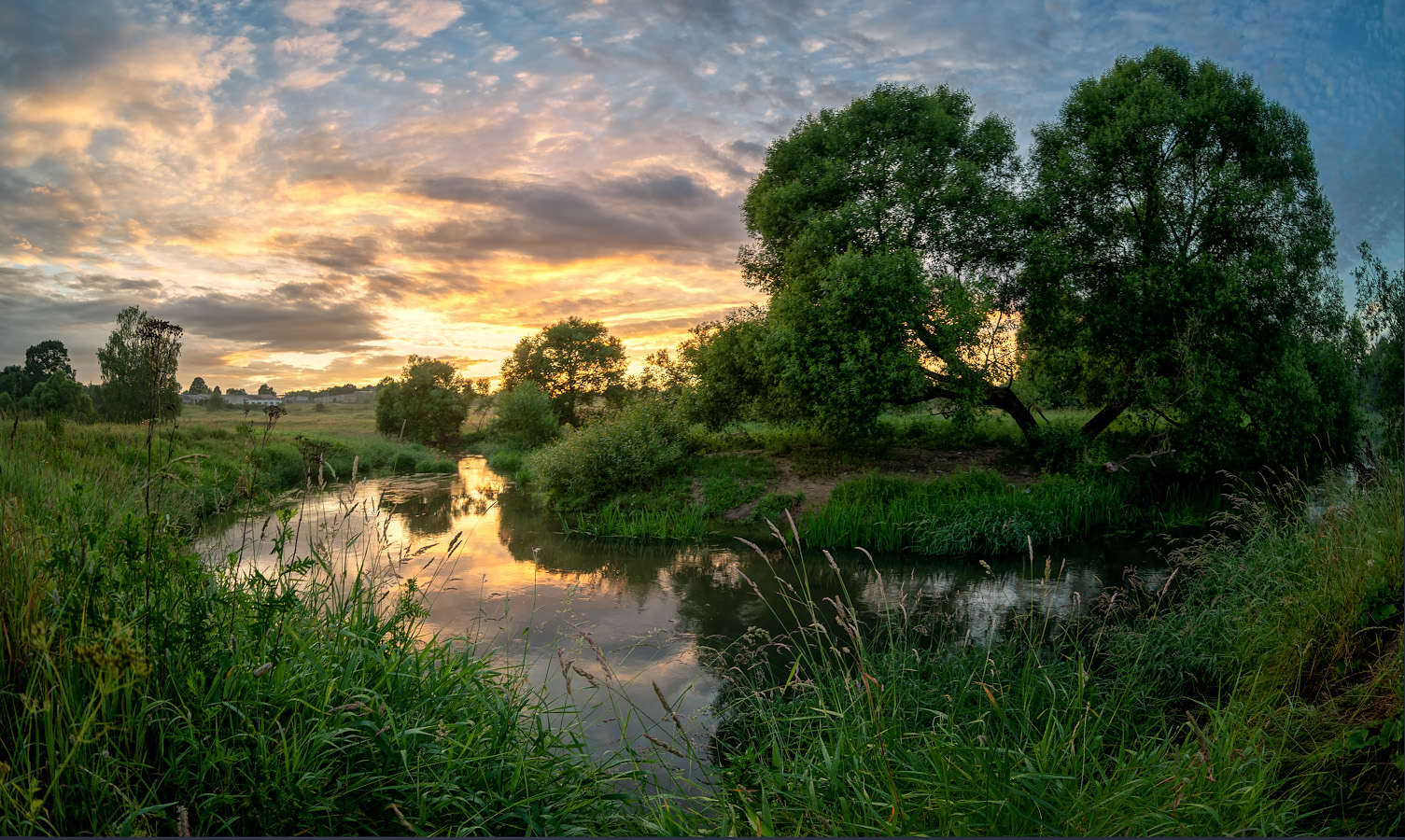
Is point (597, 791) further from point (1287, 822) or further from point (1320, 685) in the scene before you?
point (1320, 685)

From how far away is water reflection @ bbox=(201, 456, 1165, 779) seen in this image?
19.5ft

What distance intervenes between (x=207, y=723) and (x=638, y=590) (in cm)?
779

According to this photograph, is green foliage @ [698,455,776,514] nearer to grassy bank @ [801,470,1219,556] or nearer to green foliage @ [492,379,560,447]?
grassy bank @ [801,470,1219,556]

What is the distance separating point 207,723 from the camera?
2971 millimetres

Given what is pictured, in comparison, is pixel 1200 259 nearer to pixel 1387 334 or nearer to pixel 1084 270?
pixel 1084 270

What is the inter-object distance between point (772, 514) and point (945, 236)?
8.03 m

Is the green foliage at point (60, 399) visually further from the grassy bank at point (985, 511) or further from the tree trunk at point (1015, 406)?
the tree trunk at point (1015, 406)

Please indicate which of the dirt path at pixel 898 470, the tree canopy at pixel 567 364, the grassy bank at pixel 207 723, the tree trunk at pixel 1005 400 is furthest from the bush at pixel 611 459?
the tree canopy at pixel 567 364

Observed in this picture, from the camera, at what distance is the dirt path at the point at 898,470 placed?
15.2 meters

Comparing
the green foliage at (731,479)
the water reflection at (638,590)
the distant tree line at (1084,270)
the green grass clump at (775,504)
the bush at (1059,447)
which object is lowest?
the water reflection at (638,590)

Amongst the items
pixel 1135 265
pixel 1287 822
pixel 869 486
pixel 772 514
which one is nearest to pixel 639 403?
pixel 772 514

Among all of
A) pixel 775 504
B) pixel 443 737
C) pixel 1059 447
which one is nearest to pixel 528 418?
pixel 775 504

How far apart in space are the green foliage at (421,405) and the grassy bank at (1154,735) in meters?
36.6

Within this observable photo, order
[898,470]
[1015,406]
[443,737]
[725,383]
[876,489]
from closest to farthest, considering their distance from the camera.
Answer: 1. [443,737]
2. [876,489]
3. [898,470]
4. [1015,406]
5. [725,383]
